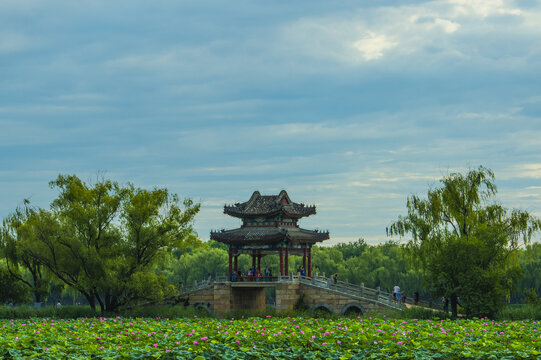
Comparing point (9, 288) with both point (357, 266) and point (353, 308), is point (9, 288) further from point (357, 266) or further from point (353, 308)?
point (357, 266)

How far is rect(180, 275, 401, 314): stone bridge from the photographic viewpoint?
31422 millimetres

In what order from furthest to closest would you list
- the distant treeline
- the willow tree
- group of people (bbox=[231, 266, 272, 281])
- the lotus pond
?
1. the distant treeline
2. group of people (bbox=[231, 266, 272, 281])
3. the willow tree
4. the lotus pond

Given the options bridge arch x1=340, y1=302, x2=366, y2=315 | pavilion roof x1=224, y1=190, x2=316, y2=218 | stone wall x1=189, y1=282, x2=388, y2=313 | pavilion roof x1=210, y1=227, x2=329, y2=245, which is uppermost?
pavilion roof x1=224, y1=190, x2=316, y2=218

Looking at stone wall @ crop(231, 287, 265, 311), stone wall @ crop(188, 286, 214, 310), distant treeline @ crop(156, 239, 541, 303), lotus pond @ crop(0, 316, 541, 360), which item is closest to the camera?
lotus pond @ crop(0, 316, 541, 360)

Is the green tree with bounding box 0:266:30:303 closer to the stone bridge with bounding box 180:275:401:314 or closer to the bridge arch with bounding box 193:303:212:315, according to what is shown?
the stone bridge with bounding box 180:275:401:314

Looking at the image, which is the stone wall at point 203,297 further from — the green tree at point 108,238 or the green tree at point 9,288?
the green tree at point 9,288

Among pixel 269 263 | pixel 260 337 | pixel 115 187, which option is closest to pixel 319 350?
pixel 260 337

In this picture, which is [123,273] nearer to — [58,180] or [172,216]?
[172,216]

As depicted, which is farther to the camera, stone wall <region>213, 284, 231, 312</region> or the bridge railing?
stone wall <region>213, 284, 231, 312</region>

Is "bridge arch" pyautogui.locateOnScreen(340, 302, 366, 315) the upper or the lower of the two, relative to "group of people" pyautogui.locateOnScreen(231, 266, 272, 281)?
lower

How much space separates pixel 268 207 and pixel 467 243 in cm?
1390

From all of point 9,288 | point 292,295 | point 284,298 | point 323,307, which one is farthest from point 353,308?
point 9,288

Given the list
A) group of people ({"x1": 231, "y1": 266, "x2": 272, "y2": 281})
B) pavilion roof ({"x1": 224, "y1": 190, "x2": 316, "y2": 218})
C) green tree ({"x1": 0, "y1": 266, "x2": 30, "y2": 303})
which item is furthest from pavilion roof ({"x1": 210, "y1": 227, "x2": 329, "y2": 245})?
green tree ({"x1": 0, "y1": 266, "x2": 30, "y2": 303})

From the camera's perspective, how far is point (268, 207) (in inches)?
1438
